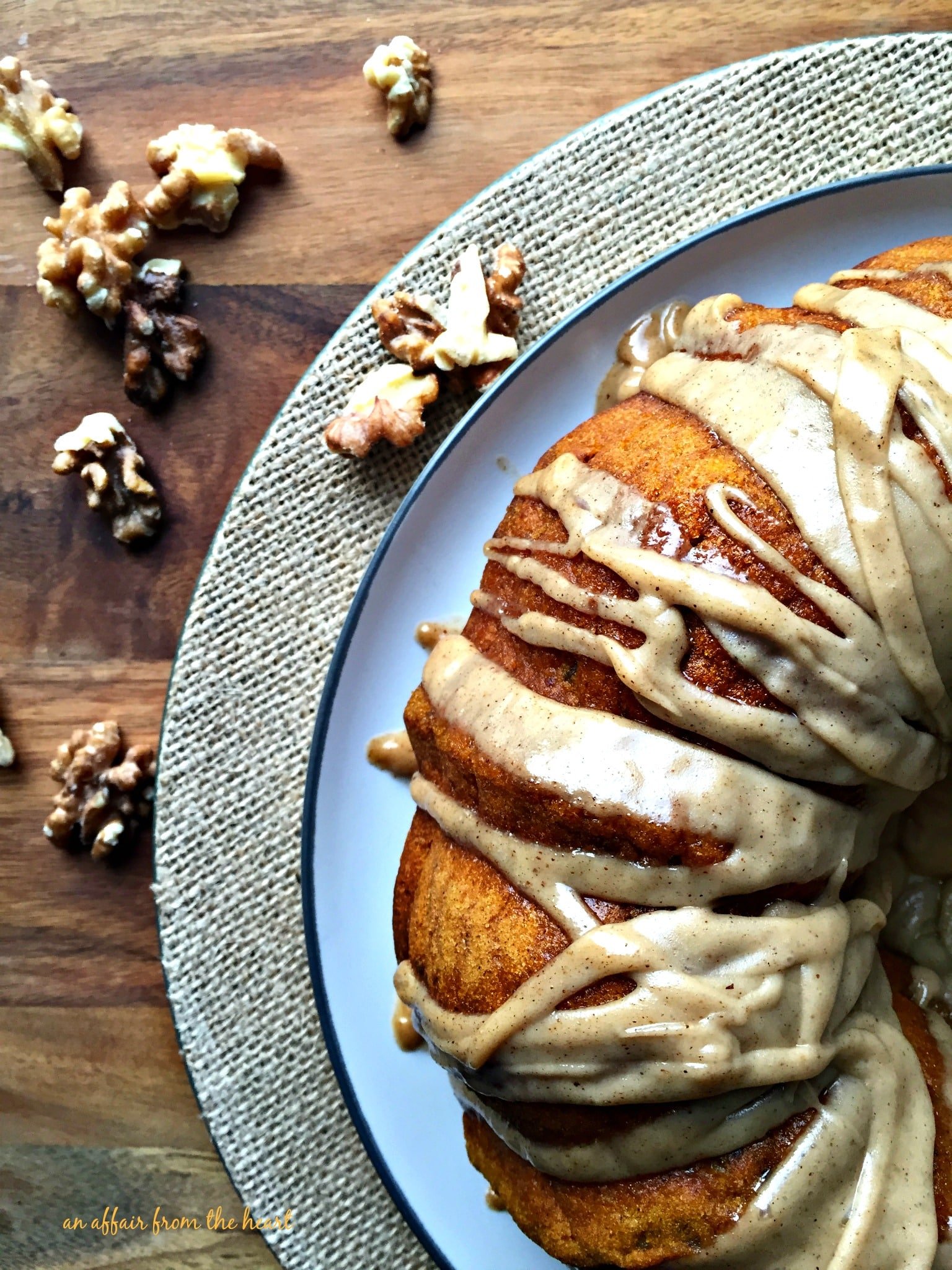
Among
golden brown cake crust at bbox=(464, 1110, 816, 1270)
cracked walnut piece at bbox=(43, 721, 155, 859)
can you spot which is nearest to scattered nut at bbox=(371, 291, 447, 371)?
cracked walnut piece at bbox=(43, 721, 155, 859)

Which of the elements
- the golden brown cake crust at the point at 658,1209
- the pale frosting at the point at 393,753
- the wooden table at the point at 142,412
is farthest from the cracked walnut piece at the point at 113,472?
the golden brown cake crust at the point at 658,1209

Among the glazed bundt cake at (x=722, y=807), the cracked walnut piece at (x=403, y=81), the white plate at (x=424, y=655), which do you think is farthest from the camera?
the cracked walnut piece at (x=403, y=81)

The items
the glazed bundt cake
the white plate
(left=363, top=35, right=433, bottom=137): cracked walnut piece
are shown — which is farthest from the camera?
(left=363, top=35, right=433, bottom=137): cracked walnut piece

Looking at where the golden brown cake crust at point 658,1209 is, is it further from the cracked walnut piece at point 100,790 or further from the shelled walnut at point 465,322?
the shelled walnut at point 465,322

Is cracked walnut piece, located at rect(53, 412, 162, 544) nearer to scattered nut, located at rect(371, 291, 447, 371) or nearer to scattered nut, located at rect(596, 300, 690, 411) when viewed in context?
scattered nut, located at rect(371, 291, 447, 371)

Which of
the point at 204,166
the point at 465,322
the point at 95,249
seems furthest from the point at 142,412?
the point at 465,322

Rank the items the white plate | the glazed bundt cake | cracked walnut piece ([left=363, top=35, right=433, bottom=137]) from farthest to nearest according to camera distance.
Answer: cracked walnut piece ([left=363, top=35, right=433, bottom=137]) < the white plate < the glazed bundt cake
